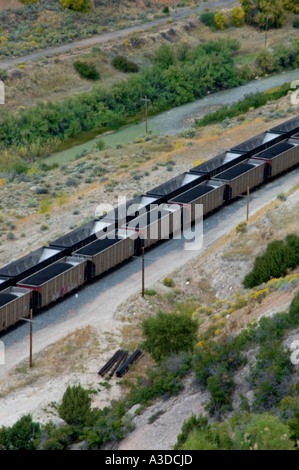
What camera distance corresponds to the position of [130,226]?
163 ft

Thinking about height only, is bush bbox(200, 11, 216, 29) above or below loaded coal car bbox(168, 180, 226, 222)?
above

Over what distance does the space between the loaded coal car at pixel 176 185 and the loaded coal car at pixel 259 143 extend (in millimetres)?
5150

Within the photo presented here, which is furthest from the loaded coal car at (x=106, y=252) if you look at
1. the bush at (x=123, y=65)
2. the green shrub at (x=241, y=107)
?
the bush at (x=123, y=65)

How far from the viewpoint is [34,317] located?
145 feet

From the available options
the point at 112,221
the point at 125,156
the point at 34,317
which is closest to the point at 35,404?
the point at 34,317

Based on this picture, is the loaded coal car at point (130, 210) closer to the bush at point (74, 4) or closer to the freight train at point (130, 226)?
the freight train at point (130, 226)

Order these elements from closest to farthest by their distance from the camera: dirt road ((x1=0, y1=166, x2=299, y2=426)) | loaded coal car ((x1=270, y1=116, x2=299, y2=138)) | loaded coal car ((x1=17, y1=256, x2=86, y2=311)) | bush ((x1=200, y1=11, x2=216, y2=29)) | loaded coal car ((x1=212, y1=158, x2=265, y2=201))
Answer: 1. dirt road ((x1=0, y1=166, x2=299, y2=426))
2. loaded coal car ((x1=17, y1=256, x2=86, y2=311))
3. loaded coal car ((x1=212, y1=158, x2=265, y2=201))
4. loaded coal car ((x1=270, y1=116, x2=299, y2=138))
5. bush ((x1=200, y1=11, x2=216, y2=29))

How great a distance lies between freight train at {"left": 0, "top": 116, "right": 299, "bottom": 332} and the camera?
43.9 m

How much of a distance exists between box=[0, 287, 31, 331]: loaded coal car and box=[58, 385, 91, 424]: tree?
661cm

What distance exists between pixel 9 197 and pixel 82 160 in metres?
9.23

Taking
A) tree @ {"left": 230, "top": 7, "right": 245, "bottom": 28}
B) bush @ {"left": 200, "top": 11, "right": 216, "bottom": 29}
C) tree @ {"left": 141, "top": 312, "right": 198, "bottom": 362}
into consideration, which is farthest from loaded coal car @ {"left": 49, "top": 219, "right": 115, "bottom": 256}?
tree @ {"left": 230, "top": 7, "right": 245, "bottom": 28}

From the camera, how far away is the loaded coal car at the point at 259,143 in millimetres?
61916

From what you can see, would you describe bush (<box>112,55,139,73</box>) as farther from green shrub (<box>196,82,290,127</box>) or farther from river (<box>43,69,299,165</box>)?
green shrub (<box>196,82,290,127</box>)

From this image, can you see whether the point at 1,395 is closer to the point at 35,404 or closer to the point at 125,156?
the point at 35,404
